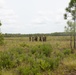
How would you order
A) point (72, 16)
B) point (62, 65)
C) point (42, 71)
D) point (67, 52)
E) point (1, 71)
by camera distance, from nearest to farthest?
point (1, 71) → point (42, 71) → point (62, 65) → point (67, 52) → point (72, 16)

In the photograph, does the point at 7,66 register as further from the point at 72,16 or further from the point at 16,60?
the point at 72,16

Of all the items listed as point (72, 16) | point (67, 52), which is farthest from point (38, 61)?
point (72, 16)

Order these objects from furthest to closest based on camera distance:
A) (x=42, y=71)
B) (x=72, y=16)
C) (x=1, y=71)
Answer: (x=72, y=16) < (x=42, y=71) < (x=1, y=71)

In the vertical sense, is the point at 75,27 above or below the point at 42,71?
above

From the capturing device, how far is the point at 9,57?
1423 centimetres

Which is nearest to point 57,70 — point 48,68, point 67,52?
point 48,68

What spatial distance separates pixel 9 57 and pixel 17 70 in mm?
1833

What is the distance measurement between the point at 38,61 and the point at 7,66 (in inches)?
63.1

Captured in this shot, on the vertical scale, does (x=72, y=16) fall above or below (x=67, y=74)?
above

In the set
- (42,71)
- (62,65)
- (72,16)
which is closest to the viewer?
(42,71)

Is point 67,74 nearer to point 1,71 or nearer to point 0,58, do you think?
point 1,71

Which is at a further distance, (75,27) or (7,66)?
(75,27)

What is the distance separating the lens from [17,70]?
12562 mm

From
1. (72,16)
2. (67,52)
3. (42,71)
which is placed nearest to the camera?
(42,71)
